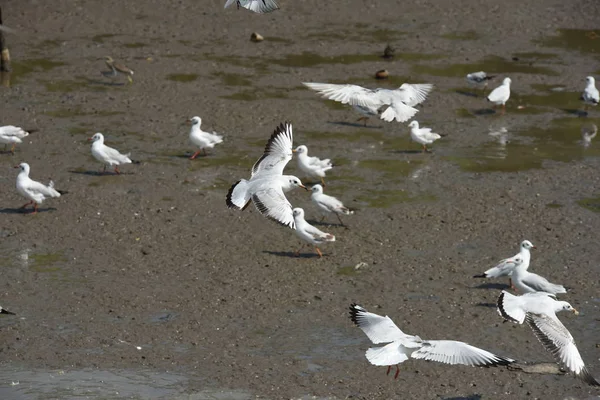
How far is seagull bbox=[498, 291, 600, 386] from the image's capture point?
29.1 feet

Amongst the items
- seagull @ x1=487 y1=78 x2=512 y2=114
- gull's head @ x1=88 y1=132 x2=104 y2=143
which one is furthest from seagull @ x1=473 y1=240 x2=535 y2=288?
seagull @ x1=487 y1=78 x2=512 y2=114

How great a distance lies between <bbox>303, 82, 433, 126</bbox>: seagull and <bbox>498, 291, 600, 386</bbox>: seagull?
199 inches

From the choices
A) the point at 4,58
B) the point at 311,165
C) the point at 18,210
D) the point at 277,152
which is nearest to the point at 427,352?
the point at 277,152

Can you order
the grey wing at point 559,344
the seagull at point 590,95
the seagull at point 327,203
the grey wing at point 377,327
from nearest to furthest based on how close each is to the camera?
the grey wing at point 559,344 → the grey wing at point 377,327 → the seagull at point 327,203 → the seagull at point 590,95

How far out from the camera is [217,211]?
1383 centimetres

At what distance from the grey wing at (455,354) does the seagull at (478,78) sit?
11.1 meters

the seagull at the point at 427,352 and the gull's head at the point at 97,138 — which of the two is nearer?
the seagull at the point at 427,352

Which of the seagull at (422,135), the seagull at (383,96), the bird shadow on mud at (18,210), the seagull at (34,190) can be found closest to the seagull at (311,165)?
the seagull at (383,96)

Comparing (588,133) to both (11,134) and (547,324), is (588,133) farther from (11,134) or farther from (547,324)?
(11,134)

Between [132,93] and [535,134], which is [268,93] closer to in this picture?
[132,93]

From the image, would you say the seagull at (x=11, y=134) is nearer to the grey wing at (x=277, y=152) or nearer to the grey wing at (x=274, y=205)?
the grey wing at (x=277, y=152)

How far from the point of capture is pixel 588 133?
17.6 m

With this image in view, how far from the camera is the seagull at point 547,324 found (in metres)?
8.87

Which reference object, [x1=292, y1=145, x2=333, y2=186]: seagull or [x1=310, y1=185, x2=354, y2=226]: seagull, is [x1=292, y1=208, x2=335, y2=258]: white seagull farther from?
[x1=292, y1=145, x2=333, y2=186]: seagull
